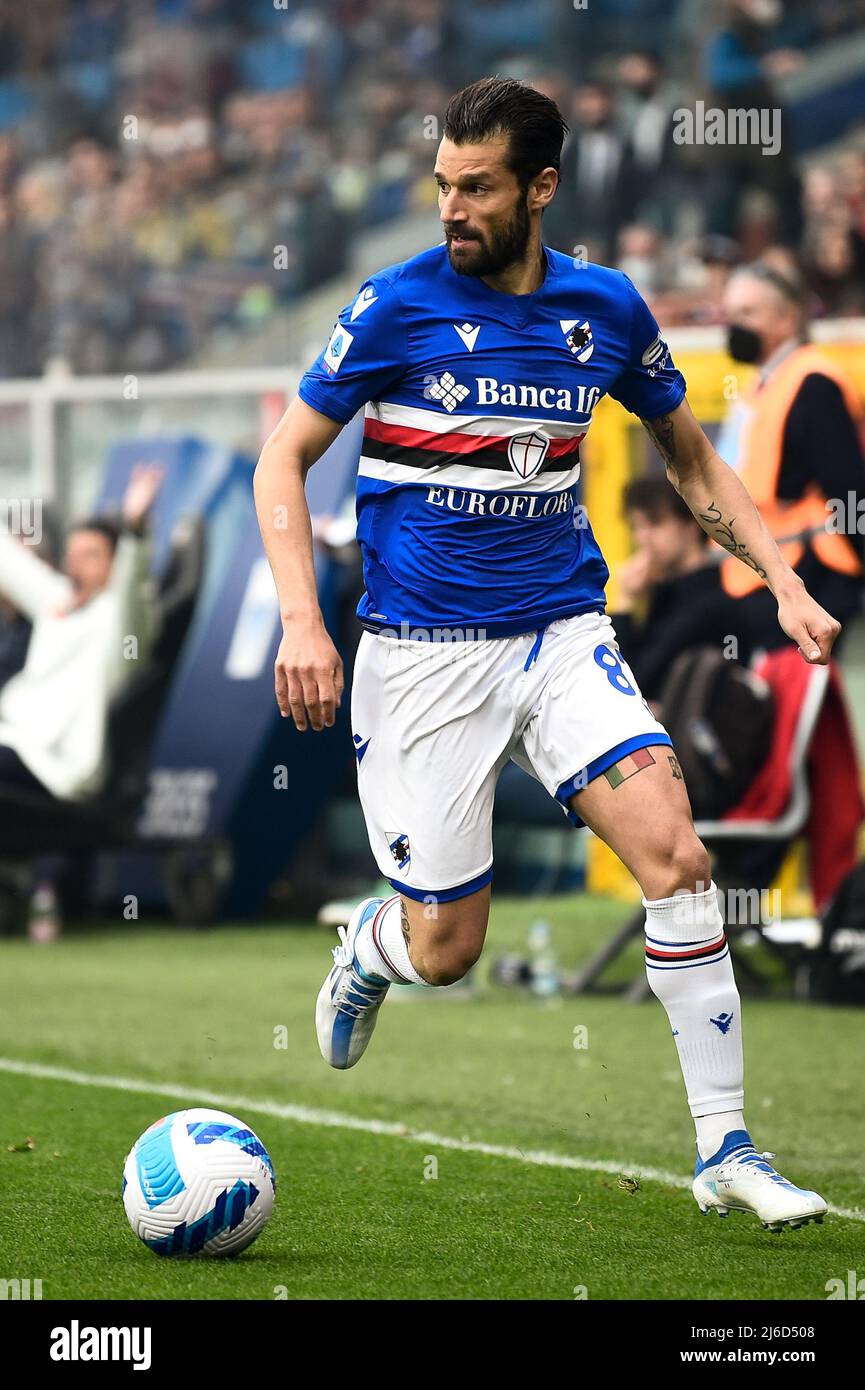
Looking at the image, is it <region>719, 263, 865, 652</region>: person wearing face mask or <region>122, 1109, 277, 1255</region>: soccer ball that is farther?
<region>719, 263, 865, 652</region>: person wearing face mask

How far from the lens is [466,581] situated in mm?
4844

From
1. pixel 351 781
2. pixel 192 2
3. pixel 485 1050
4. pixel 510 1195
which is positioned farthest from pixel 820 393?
pixel 192 2

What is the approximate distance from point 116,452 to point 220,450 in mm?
735

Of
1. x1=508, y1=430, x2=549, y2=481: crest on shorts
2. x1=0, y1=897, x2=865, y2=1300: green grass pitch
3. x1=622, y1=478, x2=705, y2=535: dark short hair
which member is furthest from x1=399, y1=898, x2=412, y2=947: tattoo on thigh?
x1=622, y1=478, x2=705, y2=535: dark short hair

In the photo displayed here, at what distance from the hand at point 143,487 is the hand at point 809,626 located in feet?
25.3

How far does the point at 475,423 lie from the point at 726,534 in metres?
0.69

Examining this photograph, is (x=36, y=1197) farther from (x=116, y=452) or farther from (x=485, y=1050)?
(x=116, y=452)

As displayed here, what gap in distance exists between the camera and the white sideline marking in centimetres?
555

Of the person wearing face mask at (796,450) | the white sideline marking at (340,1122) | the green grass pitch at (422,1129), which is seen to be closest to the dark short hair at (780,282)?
the person wearing face mask at (796,450)

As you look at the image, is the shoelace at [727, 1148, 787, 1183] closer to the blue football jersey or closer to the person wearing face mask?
the blue football jersey

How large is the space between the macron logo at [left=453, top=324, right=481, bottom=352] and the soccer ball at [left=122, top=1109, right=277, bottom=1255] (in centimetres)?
177

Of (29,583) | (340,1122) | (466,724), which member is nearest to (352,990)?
(466,724)

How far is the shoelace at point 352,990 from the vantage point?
537 cm
